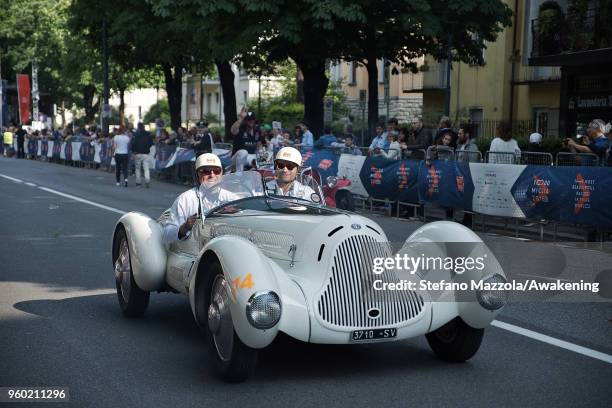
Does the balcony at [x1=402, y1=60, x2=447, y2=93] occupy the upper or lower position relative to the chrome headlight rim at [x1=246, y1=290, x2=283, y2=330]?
upper

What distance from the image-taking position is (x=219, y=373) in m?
6.57

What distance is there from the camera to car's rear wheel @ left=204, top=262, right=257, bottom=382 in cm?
641

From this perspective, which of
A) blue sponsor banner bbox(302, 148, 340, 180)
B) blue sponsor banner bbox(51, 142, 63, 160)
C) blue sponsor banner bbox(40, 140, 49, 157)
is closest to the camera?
blue sponsor banner bbox(302, 148, 340, 180)

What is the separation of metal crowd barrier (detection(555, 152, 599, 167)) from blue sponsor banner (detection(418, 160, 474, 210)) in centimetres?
187

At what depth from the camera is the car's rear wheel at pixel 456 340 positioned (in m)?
7.00

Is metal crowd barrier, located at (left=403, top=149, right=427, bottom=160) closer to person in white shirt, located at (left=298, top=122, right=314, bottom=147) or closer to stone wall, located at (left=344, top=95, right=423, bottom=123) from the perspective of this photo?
person in white shirt, located at (left=298, top=122, right=314, bottom=147)

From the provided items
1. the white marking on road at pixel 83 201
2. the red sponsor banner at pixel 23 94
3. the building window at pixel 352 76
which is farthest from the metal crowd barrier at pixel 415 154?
the red sponsor banner at pixel 23 94

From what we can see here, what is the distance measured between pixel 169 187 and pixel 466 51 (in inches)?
357

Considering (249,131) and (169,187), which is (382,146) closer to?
(249,131)

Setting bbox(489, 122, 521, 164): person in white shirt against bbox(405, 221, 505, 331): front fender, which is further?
bbox(489, 122, 521, 164): person in white shirt

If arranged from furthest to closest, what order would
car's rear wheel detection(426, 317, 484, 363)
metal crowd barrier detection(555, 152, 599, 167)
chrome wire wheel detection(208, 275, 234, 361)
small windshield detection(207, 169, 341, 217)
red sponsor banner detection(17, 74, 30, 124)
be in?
red sponsor banner detection(17, 74, 30, 124) < metal crowd barrier detection(555, 152, 599, 167) < small windshield detection(207, 169, 341, 217) < car's rear wheel detection(426, 317, 484, 363) < chrome wire wheel detection(208, 275, 234, 361)

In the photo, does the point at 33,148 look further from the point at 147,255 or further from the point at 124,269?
the point at 147,255

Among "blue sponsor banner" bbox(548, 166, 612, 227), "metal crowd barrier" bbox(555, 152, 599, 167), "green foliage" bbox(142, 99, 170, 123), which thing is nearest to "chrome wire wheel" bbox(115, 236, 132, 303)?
"blue sponsor banner" bbox(548, 166, 612, 227)

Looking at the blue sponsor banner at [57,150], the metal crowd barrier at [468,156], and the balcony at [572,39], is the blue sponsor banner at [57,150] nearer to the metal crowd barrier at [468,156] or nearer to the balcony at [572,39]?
the balcony at [572,39]
